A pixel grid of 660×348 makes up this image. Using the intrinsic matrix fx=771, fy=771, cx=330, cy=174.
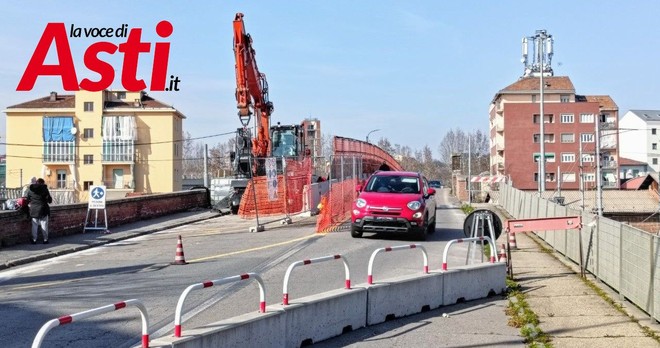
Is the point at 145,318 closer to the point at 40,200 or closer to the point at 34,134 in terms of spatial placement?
the point at 40,200

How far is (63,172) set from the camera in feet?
268

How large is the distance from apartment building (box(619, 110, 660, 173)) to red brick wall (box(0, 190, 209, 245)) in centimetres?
9943

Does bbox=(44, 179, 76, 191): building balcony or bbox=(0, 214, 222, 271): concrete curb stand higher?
bbox=(44, 179, 76, 191): building balcony

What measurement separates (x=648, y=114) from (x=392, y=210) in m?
120

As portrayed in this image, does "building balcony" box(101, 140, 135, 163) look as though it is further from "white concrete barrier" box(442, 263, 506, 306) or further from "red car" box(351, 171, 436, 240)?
"white concrete barrier" box(442, 263, 506, 306)

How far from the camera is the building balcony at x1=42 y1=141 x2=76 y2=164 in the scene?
79875 millimetres

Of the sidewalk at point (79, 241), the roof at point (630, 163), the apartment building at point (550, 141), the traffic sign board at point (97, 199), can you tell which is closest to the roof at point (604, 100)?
the roof at point (630, 163)

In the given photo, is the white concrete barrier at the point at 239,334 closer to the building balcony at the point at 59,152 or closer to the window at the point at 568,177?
the building balcony at the point at 59,152

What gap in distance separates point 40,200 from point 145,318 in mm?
15637

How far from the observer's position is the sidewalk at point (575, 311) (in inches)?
356

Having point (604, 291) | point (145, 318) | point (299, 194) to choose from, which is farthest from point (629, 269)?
point (299, 194)

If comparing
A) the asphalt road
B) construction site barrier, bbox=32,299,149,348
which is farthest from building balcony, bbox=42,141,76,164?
construction site barrier, bbox=32,299,149,348

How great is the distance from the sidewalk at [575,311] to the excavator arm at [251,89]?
18.0 m

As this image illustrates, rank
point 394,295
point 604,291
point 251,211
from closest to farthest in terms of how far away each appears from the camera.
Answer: point 394,295
point 604,291
point 251,211
